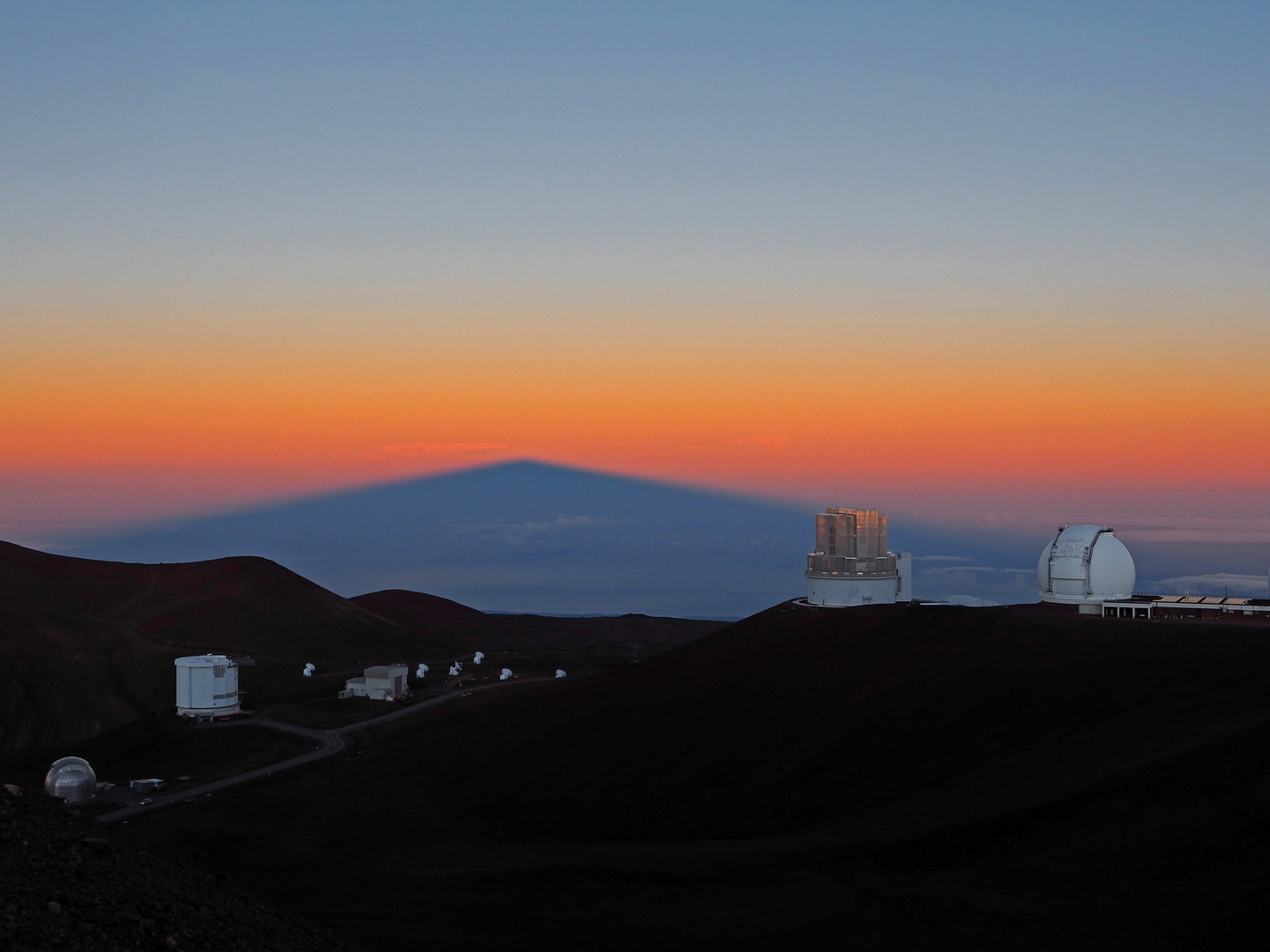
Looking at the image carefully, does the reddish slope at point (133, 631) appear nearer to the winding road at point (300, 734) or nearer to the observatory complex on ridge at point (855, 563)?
the winding road at point (300, 734)

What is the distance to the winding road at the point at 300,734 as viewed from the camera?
154 ft

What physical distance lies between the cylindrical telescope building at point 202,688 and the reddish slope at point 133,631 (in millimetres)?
13407

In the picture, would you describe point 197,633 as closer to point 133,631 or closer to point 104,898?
point 133,631

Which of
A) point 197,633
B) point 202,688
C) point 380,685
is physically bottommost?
point 380,685

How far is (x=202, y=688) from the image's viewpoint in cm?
6881

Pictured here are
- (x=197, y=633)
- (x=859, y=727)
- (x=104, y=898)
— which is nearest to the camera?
(x=104, y=898)

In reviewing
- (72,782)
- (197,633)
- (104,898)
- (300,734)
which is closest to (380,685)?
(300,734)

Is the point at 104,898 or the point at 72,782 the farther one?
the point at 72,782

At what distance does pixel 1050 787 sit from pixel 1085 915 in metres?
8.03

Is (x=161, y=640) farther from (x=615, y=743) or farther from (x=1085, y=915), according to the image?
(x=1085, y=915)

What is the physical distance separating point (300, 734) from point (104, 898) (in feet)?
158

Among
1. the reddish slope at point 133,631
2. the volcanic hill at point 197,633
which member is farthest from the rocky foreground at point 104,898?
the reddish slope at point 133,631

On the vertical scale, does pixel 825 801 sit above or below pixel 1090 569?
below

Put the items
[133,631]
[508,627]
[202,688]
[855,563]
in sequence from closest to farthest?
[855,563]
[202,688]
[133,631]
[508,627]
